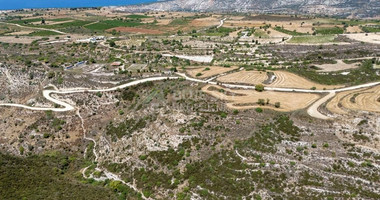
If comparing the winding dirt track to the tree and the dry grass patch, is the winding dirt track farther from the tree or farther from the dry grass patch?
the dry grass patch

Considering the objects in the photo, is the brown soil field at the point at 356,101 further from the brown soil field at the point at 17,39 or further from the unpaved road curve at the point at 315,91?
the brown soil field at the point at 17,39

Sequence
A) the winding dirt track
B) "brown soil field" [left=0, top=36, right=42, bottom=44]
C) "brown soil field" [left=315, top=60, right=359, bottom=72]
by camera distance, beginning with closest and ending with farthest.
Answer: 1. the winding dirt track
2. "brown soil field" [left=315, top=60, right=359, bottom=72]
3. "brown soil field" [left=0, top=36, right=42, bottom=44]

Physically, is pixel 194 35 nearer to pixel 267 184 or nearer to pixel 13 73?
pixel 13 73

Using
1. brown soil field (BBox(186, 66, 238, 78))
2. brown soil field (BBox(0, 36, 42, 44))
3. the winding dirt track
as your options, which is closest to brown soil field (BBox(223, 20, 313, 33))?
brown soil field (BBox(186, 66, 238, 78))

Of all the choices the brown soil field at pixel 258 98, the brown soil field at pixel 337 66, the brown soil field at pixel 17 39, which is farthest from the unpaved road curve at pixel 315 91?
the brown soil field at pixel 17 39

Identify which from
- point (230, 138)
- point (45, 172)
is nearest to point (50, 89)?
point (45, 172)

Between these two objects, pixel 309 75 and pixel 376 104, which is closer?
pixel 376 104

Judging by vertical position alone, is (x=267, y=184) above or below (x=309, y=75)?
below

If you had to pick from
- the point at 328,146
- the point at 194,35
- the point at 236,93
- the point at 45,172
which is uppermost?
the point at 194,35
